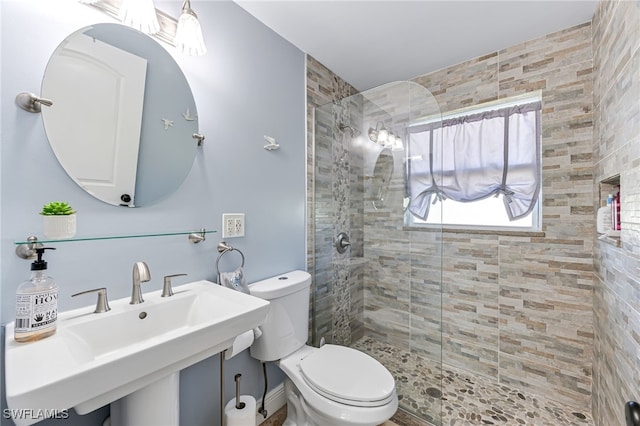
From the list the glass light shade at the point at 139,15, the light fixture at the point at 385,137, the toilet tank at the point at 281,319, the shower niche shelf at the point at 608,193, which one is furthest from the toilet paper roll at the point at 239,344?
the shower niche shelf at the point at 608,193

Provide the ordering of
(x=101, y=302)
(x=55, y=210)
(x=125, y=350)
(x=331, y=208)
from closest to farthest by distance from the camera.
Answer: (x=125, y=350), (x=55, y=210), (x=101, y=302), (x=331, y=208)

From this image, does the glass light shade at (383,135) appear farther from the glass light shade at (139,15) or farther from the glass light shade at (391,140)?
the glass light shade at (139,15)

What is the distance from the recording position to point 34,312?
782 mm

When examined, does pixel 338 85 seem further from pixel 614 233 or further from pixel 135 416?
pixel 135 416

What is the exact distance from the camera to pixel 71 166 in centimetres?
98

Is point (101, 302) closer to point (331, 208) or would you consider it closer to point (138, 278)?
point (138, 278)

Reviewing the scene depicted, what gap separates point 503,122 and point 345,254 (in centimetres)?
146

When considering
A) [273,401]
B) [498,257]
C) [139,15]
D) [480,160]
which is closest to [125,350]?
[139,15]

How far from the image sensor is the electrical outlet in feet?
4.73

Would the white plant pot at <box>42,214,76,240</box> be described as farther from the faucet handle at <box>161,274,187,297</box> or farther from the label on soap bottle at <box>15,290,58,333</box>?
the faucet handle at <box>161,274,187,297</box>

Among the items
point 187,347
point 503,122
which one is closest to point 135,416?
point 187,347

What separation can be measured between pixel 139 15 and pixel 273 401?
2031 millimetres

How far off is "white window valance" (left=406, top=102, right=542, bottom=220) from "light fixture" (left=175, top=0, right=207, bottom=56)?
131cm

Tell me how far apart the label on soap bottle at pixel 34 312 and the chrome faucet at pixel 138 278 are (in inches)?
8.9
